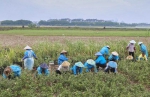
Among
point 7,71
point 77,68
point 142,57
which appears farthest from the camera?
point 142,57

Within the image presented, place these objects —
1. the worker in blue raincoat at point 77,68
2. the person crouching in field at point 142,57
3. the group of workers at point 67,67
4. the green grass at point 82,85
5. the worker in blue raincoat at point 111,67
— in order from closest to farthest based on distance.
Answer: the green grass at point 82,85 → the group of workers at point 67,67 → the worker in blue raincoat at point 77,68 → the worker in blue raincoat at point 111,67 → the person crouching in field at point 142,57

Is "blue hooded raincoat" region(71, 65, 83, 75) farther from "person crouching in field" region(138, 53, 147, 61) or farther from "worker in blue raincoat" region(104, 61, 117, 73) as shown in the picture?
"person crouching in field" region(138, 53, 147, 61)

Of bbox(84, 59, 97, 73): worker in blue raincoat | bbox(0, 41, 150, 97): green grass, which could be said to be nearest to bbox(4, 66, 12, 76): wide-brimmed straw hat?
bbox(0, 41, 150, 97): green grass

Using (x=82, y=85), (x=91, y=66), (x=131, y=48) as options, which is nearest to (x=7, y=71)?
(x=82, y=85)

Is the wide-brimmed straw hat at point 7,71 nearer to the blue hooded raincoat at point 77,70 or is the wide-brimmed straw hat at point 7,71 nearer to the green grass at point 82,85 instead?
the green grass at point 82,85

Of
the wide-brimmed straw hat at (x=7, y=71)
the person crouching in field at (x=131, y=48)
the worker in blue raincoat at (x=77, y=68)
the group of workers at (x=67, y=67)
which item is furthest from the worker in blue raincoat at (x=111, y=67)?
the wide-brimmed straw hat at (x=7, y=71)

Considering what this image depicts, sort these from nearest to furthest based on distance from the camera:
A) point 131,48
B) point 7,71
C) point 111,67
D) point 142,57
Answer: point 7,71 → point 111,67 → point 142,57 → point 131,48

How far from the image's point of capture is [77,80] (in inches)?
287

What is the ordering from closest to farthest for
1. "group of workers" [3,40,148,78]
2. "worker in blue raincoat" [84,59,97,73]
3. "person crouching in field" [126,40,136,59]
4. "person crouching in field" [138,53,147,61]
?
"group of workers" [3,40,148,78], "worker in blue raincoat" [84,59,97,73], "person crouching in field" [138,53,147,61], "person crouching in field" [126,40,136,59]

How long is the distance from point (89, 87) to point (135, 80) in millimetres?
2114

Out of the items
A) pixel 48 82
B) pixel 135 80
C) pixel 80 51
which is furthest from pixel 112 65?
pixel 80 51

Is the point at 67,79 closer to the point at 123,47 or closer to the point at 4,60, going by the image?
the point at 4,60

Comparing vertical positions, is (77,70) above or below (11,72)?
below

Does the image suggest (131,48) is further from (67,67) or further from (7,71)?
(7,71)
